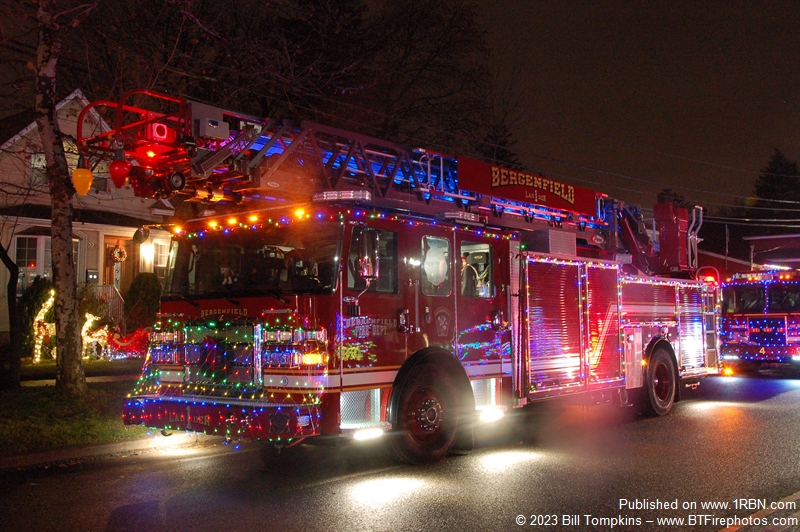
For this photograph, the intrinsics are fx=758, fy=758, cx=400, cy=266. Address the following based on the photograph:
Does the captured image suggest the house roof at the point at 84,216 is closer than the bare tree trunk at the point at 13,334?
No

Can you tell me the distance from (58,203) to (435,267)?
5.60m

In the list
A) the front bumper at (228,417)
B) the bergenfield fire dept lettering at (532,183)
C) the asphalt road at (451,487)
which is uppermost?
the bergenfield fire dept lettering at (532,183)

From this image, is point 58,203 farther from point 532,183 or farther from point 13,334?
point 532,183

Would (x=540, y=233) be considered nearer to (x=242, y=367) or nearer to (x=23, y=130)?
(x=242, y=367)

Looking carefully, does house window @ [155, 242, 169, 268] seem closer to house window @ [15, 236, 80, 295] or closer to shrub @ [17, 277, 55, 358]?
house window @ [15, 236, 80, 295]

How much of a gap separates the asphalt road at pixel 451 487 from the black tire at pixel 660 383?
1416mm

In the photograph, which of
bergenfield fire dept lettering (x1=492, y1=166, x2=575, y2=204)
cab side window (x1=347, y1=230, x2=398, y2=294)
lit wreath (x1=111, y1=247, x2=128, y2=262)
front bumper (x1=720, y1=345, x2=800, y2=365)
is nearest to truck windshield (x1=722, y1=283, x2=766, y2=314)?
front bumper (x1=720, y1=345, x2=800, y2=365)

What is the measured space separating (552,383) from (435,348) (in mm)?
2459

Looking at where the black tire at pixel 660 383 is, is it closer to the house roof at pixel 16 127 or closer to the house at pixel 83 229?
the house at pixel 83 229

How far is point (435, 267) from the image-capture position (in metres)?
8.27

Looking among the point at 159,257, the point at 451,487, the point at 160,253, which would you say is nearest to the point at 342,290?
the point at 451,487

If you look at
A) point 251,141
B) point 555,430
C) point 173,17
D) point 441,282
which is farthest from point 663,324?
point 173,17

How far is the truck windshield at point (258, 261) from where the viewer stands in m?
7.07

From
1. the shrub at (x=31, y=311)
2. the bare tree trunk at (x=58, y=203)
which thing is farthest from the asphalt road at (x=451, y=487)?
the shrub at (x=31, y=311)
